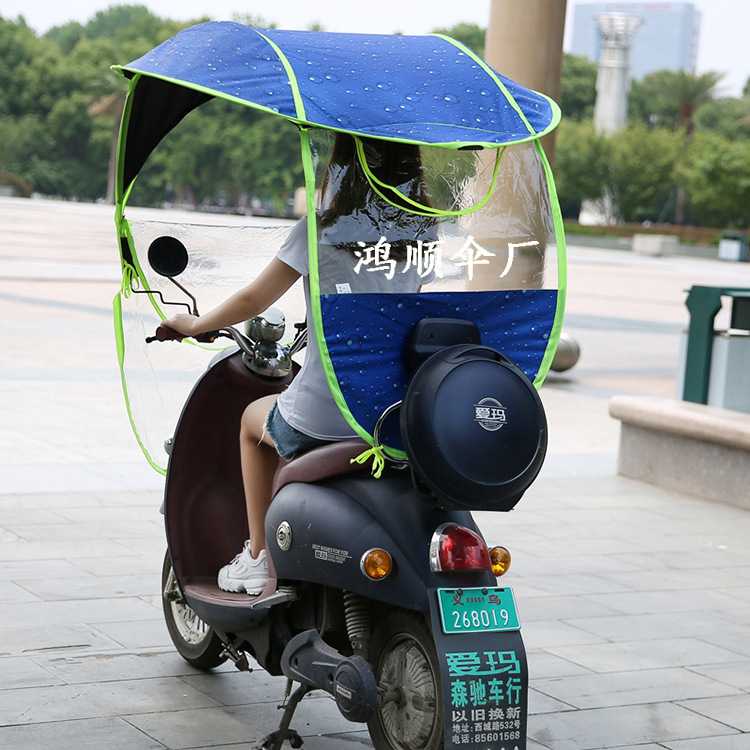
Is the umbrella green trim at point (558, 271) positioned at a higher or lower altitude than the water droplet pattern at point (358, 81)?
lower

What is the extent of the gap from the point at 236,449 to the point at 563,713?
4.23 feet

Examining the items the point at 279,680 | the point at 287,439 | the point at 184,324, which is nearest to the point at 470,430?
the point at 287,439

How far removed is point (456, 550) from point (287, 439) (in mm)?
595

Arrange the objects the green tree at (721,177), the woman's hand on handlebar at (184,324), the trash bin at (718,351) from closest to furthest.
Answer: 1. the woman's hand on handlebar at (184,324)
2. the trash bin at (718,351)
3. the green tree at (721,177)

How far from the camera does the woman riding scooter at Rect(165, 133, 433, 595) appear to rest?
2.88 metres

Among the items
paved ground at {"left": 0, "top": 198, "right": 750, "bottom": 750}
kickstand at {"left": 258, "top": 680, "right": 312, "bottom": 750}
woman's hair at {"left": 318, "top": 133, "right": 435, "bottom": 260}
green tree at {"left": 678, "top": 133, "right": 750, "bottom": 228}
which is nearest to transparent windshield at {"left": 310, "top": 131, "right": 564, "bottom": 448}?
woman's hair at {"left": 318, "top": 133, "right": 435, "bottom": 260}

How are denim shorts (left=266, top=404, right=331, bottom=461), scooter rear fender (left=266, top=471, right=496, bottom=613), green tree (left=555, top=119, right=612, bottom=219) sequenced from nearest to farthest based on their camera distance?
scooter rear fender (left=266, top=471, right=496, bottom=613)
denim shorts (left=266, top=404, right=331, bottom=461)
green tree (left=555, top=119, right=612, bottom=219)

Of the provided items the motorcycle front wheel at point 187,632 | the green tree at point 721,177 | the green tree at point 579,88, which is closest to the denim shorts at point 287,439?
the motorcycle front wheel at point 187,632

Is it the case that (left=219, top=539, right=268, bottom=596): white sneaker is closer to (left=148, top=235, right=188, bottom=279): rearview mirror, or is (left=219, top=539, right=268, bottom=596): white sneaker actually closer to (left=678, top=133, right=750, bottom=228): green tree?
(left=148, top=235, right=188, bottom=279): rearview mirror

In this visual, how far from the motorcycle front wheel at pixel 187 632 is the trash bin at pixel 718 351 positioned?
4353mm

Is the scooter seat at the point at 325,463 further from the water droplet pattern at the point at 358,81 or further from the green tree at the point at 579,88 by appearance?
the green tree at the point at 579,88

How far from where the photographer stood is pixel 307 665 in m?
3.03

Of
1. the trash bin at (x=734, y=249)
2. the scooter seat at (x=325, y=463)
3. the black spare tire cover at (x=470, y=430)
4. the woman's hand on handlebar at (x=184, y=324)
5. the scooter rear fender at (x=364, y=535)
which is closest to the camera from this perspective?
the black spare tire cover at (x=470, y=430)

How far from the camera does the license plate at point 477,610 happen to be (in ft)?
9.18
